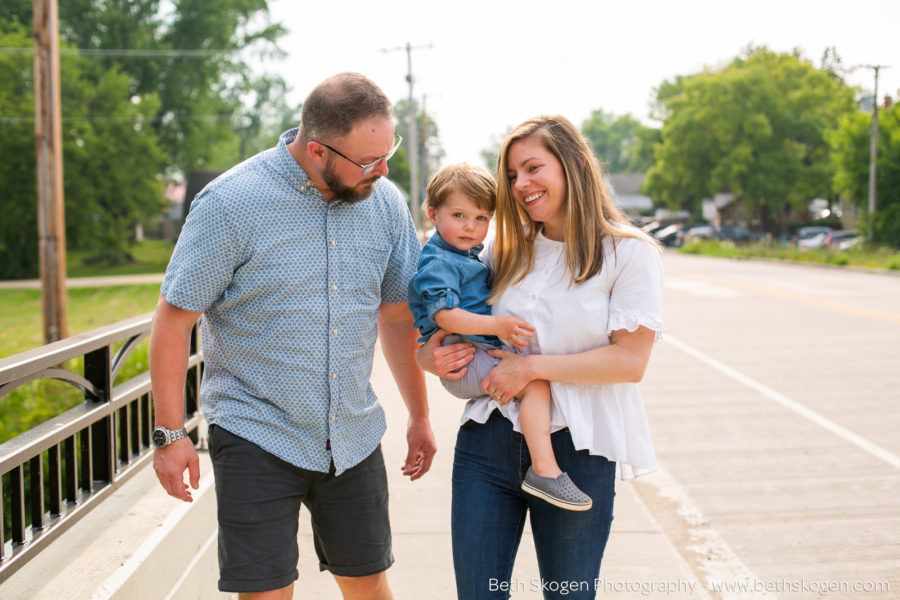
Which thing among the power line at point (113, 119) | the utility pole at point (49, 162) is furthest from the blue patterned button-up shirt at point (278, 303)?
the power line at point (113, 119)

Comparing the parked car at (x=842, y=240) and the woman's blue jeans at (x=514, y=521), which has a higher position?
the woman's blue jeans at (x=514, y=521)

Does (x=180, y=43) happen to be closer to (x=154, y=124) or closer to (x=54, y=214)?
(x=154, y=124)

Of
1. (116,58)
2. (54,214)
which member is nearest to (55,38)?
(54,214)

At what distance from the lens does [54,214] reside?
12883mm

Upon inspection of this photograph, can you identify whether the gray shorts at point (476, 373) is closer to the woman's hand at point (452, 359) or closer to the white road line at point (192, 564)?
the woman's hand at point (452, 359)

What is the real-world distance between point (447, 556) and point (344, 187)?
253cm

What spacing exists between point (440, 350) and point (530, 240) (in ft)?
1.48

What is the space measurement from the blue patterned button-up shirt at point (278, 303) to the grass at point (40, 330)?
753 mm

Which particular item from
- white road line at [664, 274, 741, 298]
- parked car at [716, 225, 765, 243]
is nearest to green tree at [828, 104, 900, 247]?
white road line at [664, 274, 741, 298]

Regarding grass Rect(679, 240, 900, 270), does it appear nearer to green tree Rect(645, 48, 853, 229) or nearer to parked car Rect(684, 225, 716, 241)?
parked car Rect(684, 225, 716, 241)

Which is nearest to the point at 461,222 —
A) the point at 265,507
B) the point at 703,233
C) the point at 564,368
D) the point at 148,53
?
the point at 564,368

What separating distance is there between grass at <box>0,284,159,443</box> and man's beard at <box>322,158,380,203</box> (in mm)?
1228

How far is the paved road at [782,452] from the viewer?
464 centimetres

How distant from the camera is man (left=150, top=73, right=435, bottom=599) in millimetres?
2666
